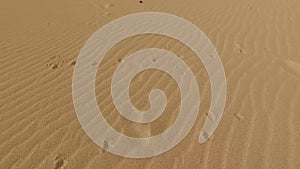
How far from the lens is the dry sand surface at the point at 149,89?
3.26 metres

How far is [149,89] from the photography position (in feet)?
13.8

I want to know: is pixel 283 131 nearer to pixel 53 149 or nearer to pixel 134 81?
pixel 134 81

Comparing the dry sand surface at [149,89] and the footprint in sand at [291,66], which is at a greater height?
the dry sand surface at [149,89]

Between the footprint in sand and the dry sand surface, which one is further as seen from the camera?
the footprint in sand

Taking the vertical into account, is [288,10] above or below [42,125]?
below

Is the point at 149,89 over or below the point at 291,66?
over

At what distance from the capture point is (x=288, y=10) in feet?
22.7

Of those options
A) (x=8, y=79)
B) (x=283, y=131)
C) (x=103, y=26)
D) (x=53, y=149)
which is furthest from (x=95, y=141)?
(x=103, y=26)

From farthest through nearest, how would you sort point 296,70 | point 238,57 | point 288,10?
point 288,10
point 238,57
point 296,70

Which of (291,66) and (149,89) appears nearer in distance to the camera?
(149,89)

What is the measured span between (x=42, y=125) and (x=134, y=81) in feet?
4.46

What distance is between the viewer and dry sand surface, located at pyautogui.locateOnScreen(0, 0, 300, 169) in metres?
3.26

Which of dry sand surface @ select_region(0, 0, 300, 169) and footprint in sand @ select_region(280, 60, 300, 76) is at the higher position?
dry sand surface @ select_region(0, 0, 300, 169)

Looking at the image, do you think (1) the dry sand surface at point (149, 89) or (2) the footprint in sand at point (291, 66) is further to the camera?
(2) the footprint in sand at point (291, 66)
